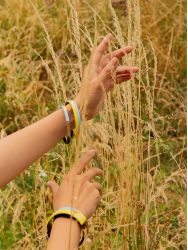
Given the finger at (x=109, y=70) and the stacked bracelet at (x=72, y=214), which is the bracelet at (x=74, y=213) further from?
the finger at (x=109, y=70)

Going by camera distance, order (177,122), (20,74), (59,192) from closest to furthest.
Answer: (59,192) → (177,122) → (20,74)

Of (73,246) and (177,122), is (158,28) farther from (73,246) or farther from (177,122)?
(73,246)

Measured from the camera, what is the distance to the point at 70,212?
1.24 metres

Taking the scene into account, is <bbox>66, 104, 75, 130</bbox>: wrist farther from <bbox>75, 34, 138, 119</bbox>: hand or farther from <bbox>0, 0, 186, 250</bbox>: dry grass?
<bbox>0, 0, 186, 250</bbox>: dry grass

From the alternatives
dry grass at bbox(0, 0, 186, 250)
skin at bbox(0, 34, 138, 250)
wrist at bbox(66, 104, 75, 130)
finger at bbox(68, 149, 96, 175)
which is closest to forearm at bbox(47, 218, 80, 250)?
skin at bbox(0, 34, 138, 250)

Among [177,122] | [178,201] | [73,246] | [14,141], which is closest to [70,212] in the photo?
[73,246]

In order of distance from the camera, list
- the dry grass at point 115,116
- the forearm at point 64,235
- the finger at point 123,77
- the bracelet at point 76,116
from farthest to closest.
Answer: the dry grass at point 115,116
the finger at point 123,77
the bracelet at point 76,116
the forearm at point 64,235

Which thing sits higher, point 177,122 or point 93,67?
point 177,122

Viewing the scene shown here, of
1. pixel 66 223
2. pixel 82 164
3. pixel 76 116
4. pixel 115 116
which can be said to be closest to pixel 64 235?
pixel 66 223

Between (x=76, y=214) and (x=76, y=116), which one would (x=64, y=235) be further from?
(x=76, y=116)

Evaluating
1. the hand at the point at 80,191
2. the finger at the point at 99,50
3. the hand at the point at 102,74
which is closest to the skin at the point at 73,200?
the hand at the point at 80,191

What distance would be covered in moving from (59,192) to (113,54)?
357 mm

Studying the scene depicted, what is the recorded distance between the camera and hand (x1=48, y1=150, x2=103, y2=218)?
127cm

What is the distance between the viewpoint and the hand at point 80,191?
4.15ft
